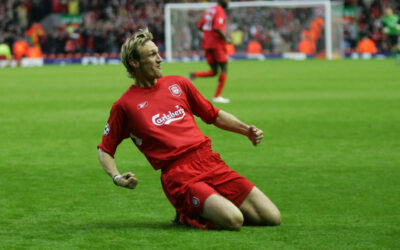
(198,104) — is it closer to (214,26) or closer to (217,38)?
(214,26)

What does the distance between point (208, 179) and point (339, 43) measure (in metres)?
36.2

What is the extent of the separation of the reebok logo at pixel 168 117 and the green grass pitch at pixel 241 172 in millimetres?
762

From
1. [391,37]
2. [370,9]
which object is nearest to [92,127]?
[391,37]

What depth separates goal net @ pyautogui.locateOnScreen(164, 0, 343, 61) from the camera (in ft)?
136

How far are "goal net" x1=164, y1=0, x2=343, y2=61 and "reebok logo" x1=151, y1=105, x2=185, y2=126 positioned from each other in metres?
35.3

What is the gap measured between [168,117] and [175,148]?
243 mm

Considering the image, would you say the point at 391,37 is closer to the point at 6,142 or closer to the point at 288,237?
the point at 6,142

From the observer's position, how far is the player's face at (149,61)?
6148mm

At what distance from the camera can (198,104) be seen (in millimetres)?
6520

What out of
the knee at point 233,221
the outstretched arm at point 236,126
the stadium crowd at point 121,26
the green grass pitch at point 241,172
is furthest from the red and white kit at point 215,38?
the stadium crowd at point 121,26

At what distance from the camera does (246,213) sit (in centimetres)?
623

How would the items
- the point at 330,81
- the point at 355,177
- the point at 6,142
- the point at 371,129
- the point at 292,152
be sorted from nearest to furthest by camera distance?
1. the point at 355,177
2. the point at 292,152
3. the point at 6,142
4. the point at 371,129
5. the point at 330,81

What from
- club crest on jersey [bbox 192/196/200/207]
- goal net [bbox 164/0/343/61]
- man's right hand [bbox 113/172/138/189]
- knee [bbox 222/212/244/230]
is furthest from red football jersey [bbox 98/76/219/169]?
goal net [bbox 164/0/343/61]

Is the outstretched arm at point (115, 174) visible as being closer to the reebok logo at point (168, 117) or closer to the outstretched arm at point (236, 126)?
the reebok logo at point (168, 117)
